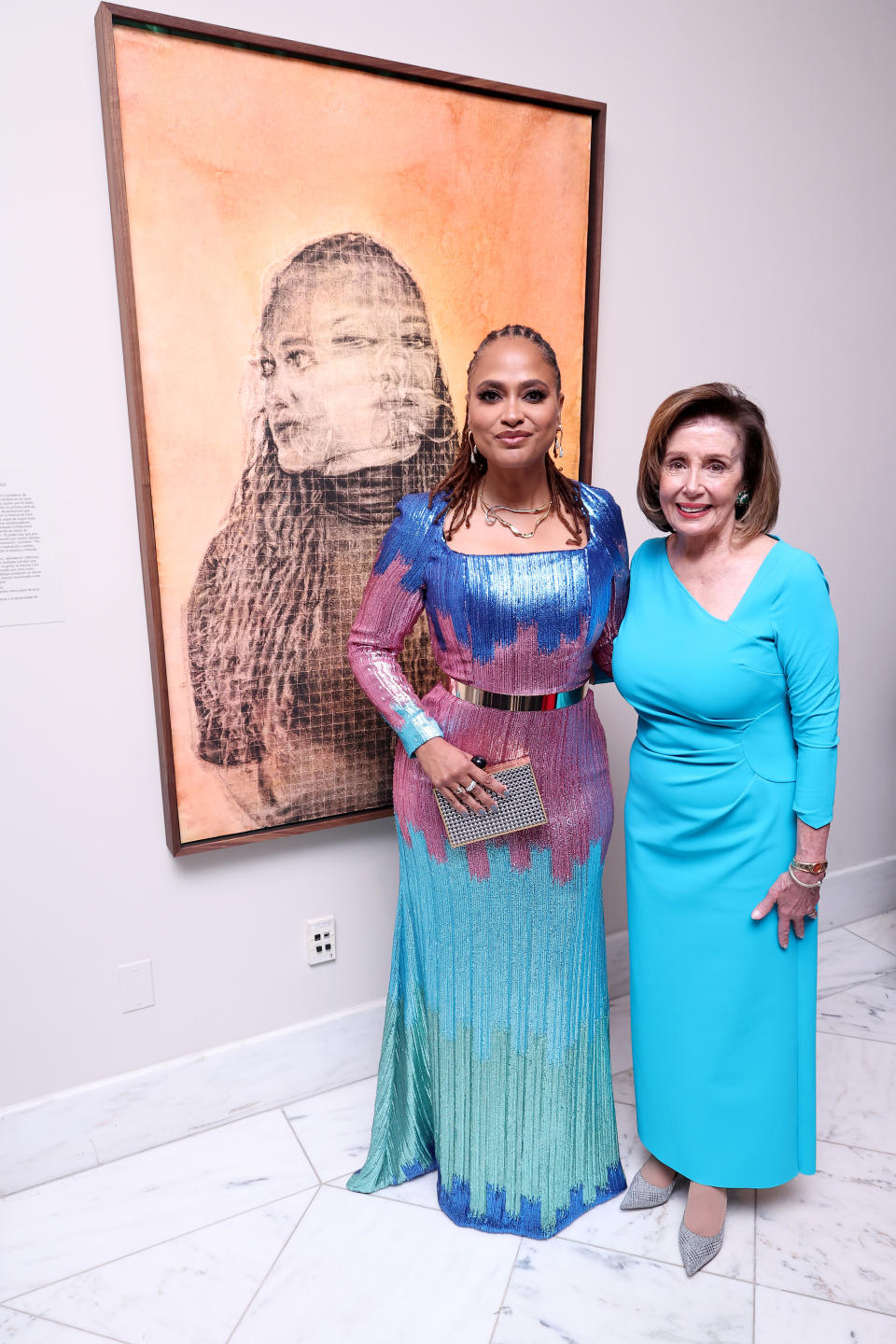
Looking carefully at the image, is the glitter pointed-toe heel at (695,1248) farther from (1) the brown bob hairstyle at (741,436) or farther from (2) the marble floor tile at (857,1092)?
(1) the brown bob hairstyle at (741,436)

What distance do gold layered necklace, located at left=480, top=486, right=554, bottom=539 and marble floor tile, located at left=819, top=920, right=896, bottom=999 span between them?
1762 mm

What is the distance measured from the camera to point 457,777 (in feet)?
5.14

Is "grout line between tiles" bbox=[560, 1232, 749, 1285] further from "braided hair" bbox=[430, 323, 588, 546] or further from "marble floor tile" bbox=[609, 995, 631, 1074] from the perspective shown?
"braided hair" bbox=[430, 323, 588, 546]

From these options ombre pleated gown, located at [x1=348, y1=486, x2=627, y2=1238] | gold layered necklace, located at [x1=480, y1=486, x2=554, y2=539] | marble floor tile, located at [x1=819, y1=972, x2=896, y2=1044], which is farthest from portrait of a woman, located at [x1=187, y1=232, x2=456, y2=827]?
marble floor tile, located at [x1=819, y1=972, x2=896, y2=1044]

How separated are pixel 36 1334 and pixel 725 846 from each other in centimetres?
145

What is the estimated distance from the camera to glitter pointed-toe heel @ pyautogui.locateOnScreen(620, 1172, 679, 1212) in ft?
6.04

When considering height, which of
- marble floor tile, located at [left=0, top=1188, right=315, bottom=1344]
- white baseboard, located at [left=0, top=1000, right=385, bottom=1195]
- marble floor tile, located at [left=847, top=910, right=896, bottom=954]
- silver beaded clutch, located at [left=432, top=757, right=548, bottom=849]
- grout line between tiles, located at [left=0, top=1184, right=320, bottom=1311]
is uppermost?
silver beaded clutch, located at [left=432, top=757, right=548, bottom=849]

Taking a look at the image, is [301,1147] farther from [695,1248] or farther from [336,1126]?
[695,1248]

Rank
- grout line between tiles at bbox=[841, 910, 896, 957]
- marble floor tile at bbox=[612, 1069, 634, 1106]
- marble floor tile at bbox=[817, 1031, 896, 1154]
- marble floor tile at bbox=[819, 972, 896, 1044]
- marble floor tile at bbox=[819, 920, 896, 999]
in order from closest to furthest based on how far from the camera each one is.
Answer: marble floor tile at bbox=[817, 1031, 896, 1154]
marble floor tile at bbox=[612, 1069, 634, 1106]
marble floor tile at bbox=[819, 972, 896, 1044]
marble floor tile at bbox=[819, 920, 896, 999]
grout line between tiles at bbox=[841, 910, 896, 957]

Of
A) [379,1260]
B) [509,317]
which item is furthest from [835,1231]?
[509,317]

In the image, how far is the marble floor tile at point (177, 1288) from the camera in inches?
62.0

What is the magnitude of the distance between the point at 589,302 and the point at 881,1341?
2086 mm

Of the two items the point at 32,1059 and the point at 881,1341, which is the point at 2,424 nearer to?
the point at 32,1059

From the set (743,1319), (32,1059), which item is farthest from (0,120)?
(743,1319)
